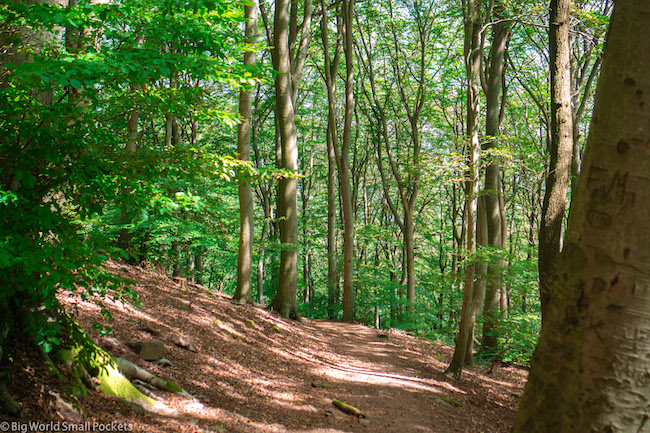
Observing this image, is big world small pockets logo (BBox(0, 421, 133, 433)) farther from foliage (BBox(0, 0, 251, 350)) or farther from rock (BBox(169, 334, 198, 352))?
rock (BBox(169, 334, 198, 352))

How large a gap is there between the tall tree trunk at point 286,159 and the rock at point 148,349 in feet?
19.4

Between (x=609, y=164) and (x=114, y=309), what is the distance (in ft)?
23.1

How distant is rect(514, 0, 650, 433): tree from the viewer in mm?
1751

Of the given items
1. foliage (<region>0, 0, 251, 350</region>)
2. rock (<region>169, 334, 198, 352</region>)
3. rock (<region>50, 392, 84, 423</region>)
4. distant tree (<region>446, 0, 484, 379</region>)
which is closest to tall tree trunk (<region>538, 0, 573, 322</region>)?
distant tree (<region>446, 0, 484, 379</region>)

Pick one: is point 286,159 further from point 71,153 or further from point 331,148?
point 71,153

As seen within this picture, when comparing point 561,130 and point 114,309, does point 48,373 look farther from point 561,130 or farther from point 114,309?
point 561,130

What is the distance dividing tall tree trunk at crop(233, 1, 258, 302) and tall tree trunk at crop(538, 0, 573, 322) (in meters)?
6.74

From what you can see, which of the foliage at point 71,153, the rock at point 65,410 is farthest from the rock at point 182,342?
the rock at point 65,410

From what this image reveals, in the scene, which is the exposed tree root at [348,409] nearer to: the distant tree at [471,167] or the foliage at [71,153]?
the distant tree at [471,167]

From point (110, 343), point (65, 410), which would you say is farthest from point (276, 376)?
point (65, 410)

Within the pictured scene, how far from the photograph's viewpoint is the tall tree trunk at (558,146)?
5.71 meters

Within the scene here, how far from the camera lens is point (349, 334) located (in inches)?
518

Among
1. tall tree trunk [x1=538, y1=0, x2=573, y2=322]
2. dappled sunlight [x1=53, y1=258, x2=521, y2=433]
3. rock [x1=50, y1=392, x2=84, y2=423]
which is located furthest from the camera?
tall tree trunk [x1=538, y1=0, x2=573, y2=322]

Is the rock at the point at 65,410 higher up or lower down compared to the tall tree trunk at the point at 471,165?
lower down
